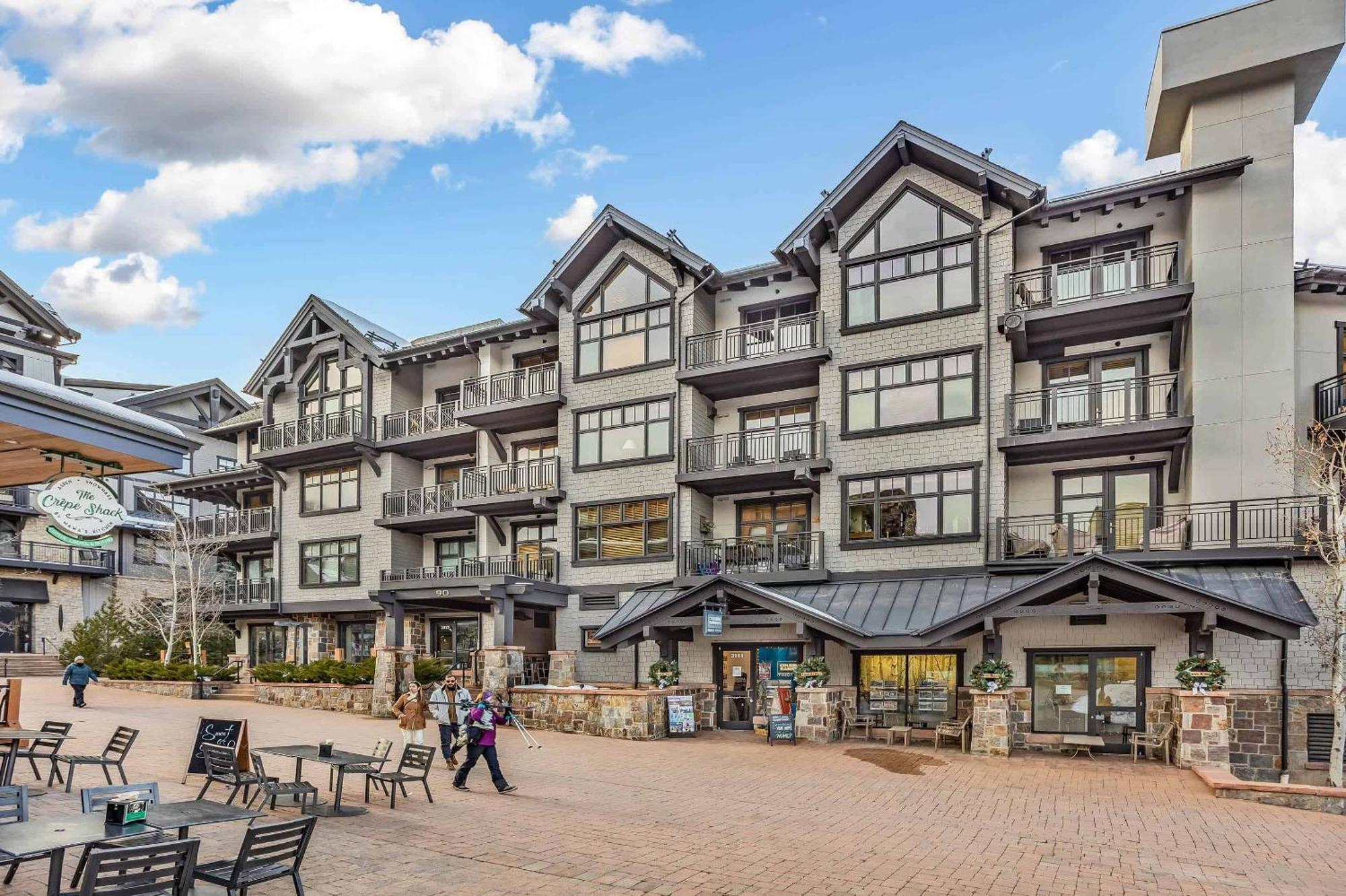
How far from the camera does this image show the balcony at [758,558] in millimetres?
23344

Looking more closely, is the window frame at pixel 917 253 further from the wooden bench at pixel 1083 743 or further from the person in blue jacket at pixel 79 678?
the person in blue jacket at pixel 79 678

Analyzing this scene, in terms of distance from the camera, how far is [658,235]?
25891 mm

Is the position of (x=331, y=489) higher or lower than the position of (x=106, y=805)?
higher

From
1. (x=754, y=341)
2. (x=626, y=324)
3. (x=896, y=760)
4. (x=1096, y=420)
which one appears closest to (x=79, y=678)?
(x=626, y=324)

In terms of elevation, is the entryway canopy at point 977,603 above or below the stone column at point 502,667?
above

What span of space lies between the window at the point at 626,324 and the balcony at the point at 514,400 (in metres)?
1.18

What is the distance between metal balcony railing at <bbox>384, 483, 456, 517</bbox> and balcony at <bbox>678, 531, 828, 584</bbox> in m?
9.48

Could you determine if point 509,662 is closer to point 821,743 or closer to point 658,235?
point 821,743

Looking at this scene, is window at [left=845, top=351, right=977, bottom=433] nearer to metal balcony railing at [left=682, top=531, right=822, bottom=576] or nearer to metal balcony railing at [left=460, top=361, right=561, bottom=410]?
metal balcony railing at [left=682, top=531, right=822, bottom=576]

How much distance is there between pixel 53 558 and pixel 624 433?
29.5 metres

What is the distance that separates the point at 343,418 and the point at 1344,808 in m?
Result: 29.0

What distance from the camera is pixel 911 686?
71.2 ft

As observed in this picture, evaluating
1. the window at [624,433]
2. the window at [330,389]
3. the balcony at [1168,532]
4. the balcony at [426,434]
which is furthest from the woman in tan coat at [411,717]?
the window at [330,389]

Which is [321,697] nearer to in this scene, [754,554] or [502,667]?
[502,667]
